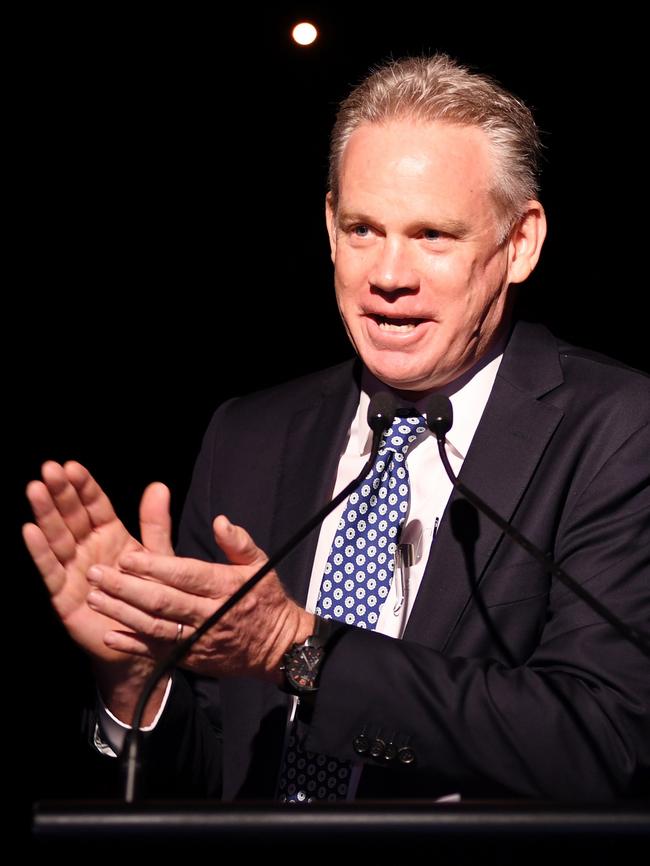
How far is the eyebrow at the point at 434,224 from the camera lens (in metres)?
2.20

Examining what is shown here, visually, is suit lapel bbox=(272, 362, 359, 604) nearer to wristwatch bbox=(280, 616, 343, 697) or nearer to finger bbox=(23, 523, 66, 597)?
wristwatch bbox=(280, 616, 343, 697)

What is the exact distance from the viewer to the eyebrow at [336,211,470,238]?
2.20 m

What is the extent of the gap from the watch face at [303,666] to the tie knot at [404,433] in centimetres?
60

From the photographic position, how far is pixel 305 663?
1.85 m

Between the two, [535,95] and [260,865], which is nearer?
[260,865]

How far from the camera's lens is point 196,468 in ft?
8.68

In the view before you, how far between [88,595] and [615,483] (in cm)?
92

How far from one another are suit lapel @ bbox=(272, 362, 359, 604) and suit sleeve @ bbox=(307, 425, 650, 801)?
0.42 meters

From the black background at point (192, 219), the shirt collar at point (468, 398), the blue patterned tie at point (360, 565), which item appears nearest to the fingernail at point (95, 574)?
the blue patterned tie at point (360, 565)

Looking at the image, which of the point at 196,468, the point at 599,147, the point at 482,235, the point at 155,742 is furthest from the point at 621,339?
the point at 155,742

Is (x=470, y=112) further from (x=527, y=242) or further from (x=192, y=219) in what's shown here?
(x=192, y=219)

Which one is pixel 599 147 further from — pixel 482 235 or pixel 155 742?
pixel 155 742

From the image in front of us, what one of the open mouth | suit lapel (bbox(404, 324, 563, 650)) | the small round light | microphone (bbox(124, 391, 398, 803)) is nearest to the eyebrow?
the open mouth

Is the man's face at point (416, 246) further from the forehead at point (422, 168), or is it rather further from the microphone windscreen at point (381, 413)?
the microphone windscreen at point (381, 413)
